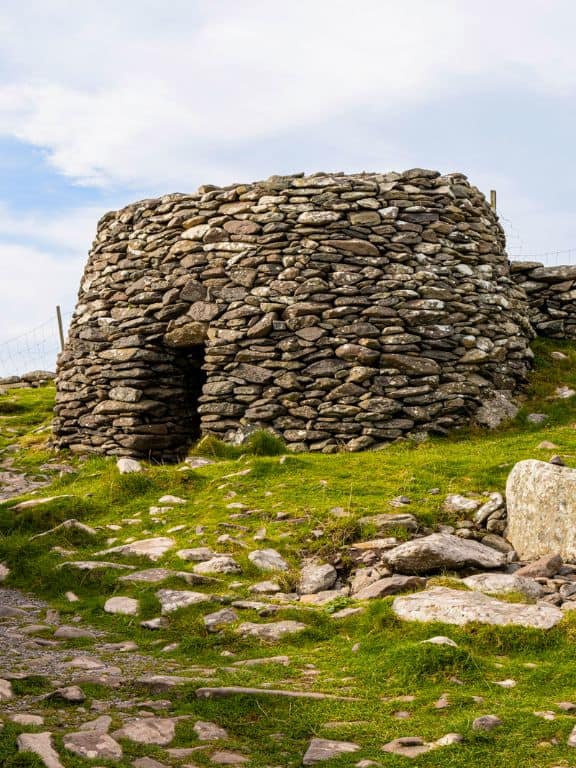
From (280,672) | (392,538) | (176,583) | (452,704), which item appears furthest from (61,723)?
(392,538)

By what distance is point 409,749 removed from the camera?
4129 millimetres

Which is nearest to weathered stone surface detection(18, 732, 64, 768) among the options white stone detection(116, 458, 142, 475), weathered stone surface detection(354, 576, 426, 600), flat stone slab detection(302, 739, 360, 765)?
flat stone slab detection(302, 739, 360, 765)

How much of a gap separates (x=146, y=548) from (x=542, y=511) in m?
3.97

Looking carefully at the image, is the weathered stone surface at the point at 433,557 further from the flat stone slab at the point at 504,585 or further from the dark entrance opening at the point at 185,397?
the dark entrance opening at the point at 185,397

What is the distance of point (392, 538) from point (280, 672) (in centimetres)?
289

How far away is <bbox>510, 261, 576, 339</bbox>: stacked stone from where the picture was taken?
53.1 feet

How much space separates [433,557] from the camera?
23.5 ft

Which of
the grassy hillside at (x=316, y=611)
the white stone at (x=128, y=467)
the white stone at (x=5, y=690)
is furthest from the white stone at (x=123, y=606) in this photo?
the white stone at (x=128, y=467)

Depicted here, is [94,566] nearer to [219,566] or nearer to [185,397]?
[219,566]

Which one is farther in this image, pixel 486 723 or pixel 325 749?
pixel 486 723

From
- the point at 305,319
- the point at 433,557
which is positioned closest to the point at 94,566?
the point at 433,557

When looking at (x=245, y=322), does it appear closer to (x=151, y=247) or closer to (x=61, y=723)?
(x=151, y=247)

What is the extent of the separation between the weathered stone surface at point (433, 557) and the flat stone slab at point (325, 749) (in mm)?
3077

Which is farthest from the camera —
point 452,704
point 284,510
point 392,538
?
point 284,510
